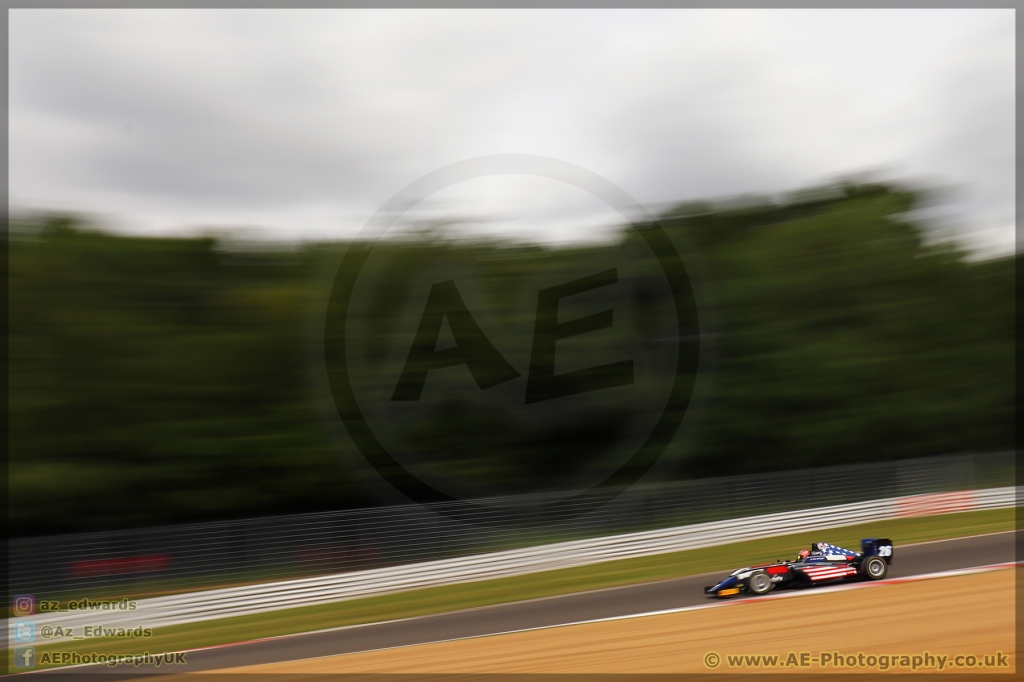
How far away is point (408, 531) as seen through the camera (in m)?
9.30

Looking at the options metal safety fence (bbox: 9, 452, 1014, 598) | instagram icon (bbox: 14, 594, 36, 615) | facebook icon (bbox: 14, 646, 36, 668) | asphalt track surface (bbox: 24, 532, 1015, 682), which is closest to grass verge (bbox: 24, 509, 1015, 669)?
facebook icon (bbox: 14, 646, 36, 668)

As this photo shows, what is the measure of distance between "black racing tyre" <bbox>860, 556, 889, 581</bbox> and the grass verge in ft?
5.28

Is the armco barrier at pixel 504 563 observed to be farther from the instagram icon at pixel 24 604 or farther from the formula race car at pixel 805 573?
the formula race car at pixel 805 573

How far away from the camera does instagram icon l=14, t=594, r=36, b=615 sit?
7.25m

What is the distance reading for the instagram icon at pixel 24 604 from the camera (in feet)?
23.8

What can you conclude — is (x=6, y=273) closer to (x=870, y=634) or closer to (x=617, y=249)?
(x=617, y=249)

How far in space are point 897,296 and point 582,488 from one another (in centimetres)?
776

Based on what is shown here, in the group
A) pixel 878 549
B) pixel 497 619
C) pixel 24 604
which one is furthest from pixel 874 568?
pixel 24 604

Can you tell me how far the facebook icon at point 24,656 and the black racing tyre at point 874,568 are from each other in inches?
310

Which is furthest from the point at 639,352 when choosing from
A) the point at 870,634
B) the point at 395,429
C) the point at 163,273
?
the point at 163,273

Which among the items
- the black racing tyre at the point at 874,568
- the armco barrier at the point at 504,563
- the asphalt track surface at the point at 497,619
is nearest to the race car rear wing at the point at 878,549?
the black racing tyre at the point at 874,568

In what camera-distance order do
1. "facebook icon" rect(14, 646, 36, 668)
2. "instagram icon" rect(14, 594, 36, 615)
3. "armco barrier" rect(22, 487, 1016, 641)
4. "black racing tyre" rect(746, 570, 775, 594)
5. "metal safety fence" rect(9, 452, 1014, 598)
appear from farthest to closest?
"metal safety fence" rect(9, 452, 1014, 598) → "armco barrier" rect(22, 487, 1016, 641) → "instagram icon" rect(14, 594, 36, 615) → "black racing tyre" rect(746, 570, 775, 594) → "facebook icon" rect(14, 646, 36, 668)

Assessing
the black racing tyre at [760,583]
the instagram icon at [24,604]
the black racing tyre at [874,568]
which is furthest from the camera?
the instagram icon at [24,604]

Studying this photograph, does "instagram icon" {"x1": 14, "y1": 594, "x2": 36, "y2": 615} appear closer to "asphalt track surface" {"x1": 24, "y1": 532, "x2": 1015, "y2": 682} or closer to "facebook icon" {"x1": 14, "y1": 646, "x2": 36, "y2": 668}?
"facebook icon" {"x1": 14, "y1": 646, "x2": 36, "y2": 668}
